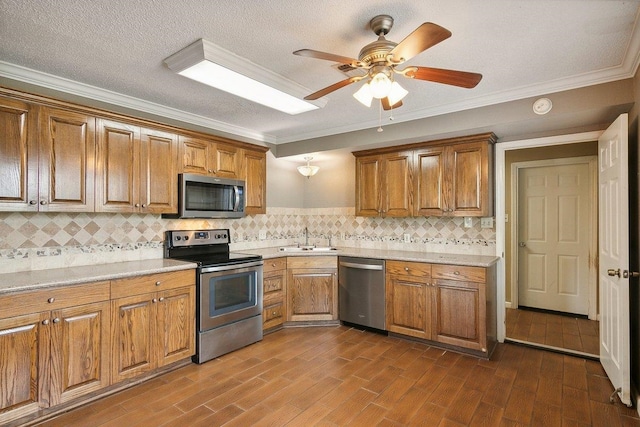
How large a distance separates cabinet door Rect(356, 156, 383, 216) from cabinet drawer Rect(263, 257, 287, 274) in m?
1.11

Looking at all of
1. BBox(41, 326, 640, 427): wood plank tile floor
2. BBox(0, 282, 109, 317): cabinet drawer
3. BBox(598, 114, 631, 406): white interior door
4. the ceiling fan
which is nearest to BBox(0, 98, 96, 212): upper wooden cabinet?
BBox(0, 282, 109, 317): cabinet drawer

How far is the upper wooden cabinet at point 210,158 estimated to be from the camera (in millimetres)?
3342

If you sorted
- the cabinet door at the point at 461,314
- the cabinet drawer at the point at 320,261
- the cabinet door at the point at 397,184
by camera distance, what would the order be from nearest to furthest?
the cabinet door at the point at 461,314 < the cabinet door at the point at 397,184 < the cabinet drawer at the point at 320,261

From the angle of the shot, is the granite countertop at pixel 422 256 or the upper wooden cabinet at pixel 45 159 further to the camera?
the granite countertop at pixel 422 256

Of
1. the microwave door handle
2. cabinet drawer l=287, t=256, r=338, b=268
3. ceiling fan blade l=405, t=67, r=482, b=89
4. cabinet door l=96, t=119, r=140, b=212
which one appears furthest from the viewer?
cabinet drawer l=287, t=256, r=338, b=268

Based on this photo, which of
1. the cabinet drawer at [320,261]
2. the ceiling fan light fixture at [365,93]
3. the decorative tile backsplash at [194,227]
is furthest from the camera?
the cabinet drawer at [320,261]

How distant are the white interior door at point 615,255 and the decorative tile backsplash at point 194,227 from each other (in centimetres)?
104

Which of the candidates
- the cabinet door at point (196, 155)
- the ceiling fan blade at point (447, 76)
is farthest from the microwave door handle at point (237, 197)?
the ceiling fan blade at point (447, 76)

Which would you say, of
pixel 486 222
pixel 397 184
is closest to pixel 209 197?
pixel 397 184

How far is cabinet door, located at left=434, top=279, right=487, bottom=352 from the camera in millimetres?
3133

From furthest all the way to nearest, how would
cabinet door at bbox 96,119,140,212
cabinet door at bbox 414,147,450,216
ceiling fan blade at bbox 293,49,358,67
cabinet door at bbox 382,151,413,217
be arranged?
cabinet door at bbox 382,151,413,217
cabinet door at bbox 414,147,450,216
cabinet door at bbox 96,119,140,212
ceiling fan blade at bbox 293,49,358,67

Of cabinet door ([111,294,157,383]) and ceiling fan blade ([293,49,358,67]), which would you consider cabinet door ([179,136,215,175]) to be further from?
ceiling fan blade ([293,49,358,67])

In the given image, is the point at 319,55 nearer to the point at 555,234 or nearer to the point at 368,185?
the point at 368,185

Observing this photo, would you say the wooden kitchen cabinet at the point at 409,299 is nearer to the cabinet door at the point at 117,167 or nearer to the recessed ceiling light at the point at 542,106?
the recessed ceiling light at the point at 542,106
